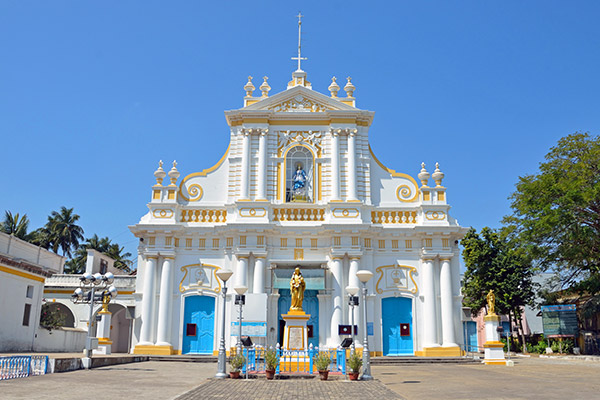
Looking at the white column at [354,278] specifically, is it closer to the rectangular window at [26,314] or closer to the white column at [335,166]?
the white column at [335,166]

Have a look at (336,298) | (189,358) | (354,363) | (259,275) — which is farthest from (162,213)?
(354,363)

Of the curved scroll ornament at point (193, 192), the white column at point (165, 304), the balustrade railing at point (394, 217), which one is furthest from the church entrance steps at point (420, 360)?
the curved scroll ornament at point (193, 192)

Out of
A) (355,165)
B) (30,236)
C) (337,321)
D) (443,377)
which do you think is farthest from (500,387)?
(30,236)

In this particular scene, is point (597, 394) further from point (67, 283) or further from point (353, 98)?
point (67, 283)

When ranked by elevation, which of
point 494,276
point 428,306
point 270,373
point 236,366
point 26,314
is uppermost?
point 494,276

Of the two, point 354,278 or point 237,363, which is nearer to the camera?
point 237,363

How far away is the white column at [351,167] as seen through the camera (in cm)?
2697

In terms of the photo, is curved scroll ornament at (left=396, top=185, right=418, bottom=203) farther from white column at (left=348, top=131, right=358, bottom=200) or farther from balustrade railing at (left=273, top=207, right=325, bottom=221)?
balustrade railing at (left=273, top=207, right=325, bottom=221)

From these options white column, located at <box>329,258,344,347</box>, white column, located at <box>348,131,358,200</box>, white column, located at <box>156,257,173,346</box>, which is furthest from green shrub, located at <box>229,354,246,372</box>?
white column, located at <box>348,131,358,200</box>

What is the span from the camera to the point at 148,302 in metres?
26.0

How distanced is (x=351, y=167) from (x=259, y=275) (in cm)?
Result: 711

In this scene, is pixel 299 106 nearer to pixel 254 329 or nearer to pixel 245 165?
pixel 245 165

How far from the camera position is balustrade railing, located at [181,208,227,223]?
1068 inches

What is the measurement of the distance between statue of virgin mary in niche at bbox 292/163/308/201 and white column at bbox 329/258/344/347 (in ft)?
12.7
